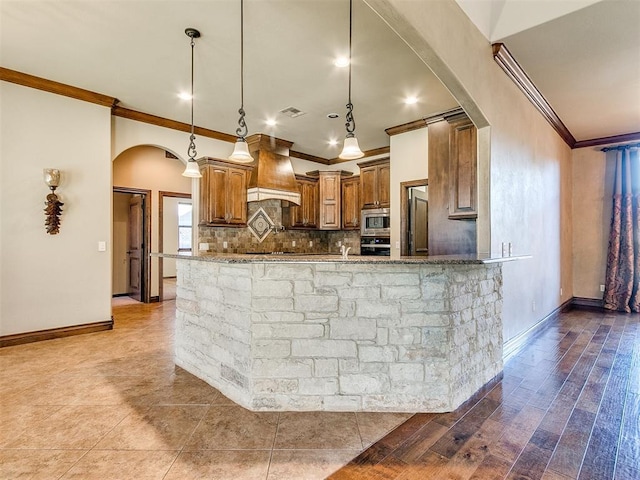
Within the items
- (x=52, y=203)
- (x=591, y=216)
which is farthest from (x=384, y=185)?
(x=52, y=203)

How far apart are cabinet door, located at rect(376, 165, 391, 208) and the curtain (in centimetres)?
377

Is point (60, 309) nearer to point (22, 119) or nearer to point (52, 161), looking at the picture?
point (52, 161)

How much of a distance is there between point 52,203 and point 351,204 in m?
4.67

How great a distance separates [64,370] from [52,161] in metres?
2.48

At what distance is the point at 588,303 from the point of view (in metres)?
5.95

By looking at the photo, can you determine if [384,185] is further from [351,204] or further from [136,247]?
[136,247]

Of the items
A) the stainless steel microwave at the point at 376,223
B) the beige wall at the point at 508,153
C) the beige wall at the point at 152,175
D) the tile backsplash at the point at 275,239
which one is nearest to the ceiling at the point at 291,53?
the beige wall at the point at 508,153

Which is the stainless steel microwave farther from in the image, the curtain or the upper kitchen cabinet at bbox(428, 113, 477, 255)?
the curtain

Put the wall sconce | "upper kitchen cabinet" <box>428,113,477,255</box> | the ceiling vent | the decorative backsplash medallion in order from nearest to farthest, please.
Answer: "upper kitchen cabinet" <box>428,113,477,255</box>
the wall sconce
the ceiling vent
the decorative backsplash medallion

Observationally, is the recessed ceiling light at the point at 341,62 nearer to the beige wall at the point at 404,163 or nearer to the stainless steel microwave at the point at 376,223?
the beige wall at the point at 404,163

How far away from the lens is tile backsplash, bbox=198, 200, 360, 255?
580 centimetres

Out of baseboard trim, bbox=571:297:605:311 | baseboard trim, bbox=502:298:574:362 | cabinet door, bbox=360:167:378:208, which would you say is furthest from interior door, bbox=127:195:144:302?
baseboard trim, bbox=571:297:605:311

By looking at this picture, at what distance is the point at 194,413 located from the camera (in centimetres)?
228

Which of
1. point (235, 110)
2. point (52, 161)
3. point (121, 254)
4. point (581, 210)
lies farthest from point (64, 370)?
point (581, 210)
